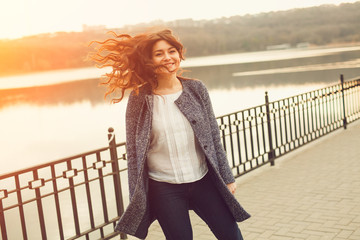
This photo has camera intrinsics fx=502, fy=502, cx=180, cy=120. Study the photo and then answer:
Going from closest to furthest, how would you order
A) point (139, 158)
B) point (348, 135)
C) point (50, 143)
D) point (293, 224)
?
point (139, 158)
point (293, 224)
point (348, 135)
point (50, 143)

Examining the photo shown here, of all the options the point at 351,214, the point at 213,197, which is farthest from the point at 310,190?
the point at 213,197

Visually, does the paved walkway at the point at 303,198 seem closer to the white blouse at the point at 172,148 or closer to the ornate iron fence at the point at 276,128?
the ornate iron fence at the point at 276,128

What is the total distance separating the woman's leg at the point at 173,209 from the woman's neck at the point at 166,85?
22.3 inches

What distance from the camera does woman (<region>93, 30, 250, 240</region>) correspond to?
299cm

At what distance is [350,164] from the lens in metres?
7.66

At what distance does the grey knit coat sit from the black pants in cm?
5

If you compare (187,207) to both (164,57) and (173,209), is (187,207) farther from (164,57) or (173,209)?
(164,57)

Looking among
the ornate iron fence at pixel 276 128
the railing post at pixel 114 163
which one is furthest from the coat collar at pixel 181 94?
the ornate iron fence at pixel 276 128

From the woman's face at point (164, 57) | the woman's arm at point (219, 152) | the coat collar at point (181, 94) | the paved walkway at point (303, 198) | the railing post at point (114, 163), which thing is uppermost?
the woman's face at point (164, 57)

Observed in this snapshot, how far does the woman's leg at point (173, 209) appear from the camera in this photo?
2973mm

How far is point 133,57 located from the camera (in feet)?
10.0

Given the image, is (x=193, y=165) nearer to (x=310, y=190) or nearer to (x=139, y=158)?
(x=139, y=158)

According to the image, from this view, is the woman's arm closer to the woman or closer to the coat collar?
the woman

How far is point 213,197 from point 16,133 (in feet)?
82.6
